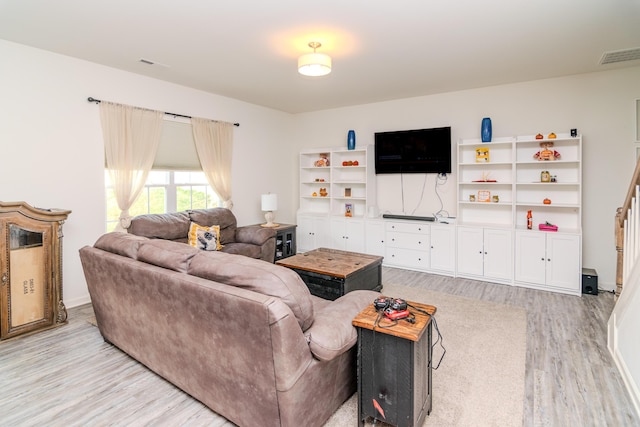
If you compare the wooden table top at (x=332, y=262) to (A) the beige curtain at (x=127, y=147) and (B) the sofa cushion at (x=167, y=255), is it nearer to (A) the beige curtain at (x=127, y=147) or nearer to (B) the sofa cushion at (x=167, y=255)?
(B) the sofa cushion at (x=167, y=255)

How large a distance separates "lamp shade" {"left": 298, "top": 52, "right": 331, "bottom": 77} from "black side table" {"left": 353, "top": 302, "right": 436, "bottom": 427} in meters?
2.27

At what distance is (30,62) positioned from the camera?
3342mm

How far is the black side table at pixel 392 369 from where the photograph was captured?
1611 millimetres

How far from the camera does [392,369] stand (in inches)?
65.2

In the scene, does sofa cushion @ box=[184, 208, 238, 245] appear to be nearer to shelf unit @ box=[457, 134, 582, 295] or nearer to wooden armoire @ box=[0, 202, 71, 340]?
wooden armoire @ box=[0, 202, 71, 340]

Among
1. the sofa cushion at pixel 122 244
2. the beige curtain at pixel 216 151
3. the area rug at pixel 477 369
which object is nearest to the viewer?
the area rug at pixel 477 369

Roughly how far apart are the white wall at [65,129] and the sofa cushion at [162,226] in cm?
40

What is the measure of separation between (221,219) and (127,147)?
1478 mm

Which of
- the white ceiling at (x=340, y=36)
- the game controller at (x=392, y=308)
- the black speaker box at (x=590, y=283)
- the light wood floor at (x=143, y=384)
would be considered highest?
the white ceiling at (x=340, y=36)

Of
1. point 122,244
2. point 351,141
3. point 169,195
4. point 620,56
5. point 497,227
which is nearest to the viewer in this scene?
point 122,244

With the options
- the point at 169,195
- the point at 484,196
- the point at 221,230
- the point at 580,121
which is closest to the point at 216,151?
the point at 169,195

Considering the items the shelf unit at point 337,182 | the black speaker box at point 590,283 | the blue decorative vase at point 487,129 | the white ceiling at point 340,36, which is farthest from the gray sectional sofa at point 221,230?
the black speaker box at point 590,283

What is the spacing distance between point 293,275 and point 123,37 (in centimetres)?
288

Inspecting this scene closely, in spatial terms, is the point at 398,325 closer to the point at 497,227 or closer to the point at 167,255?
the point at 167,255
